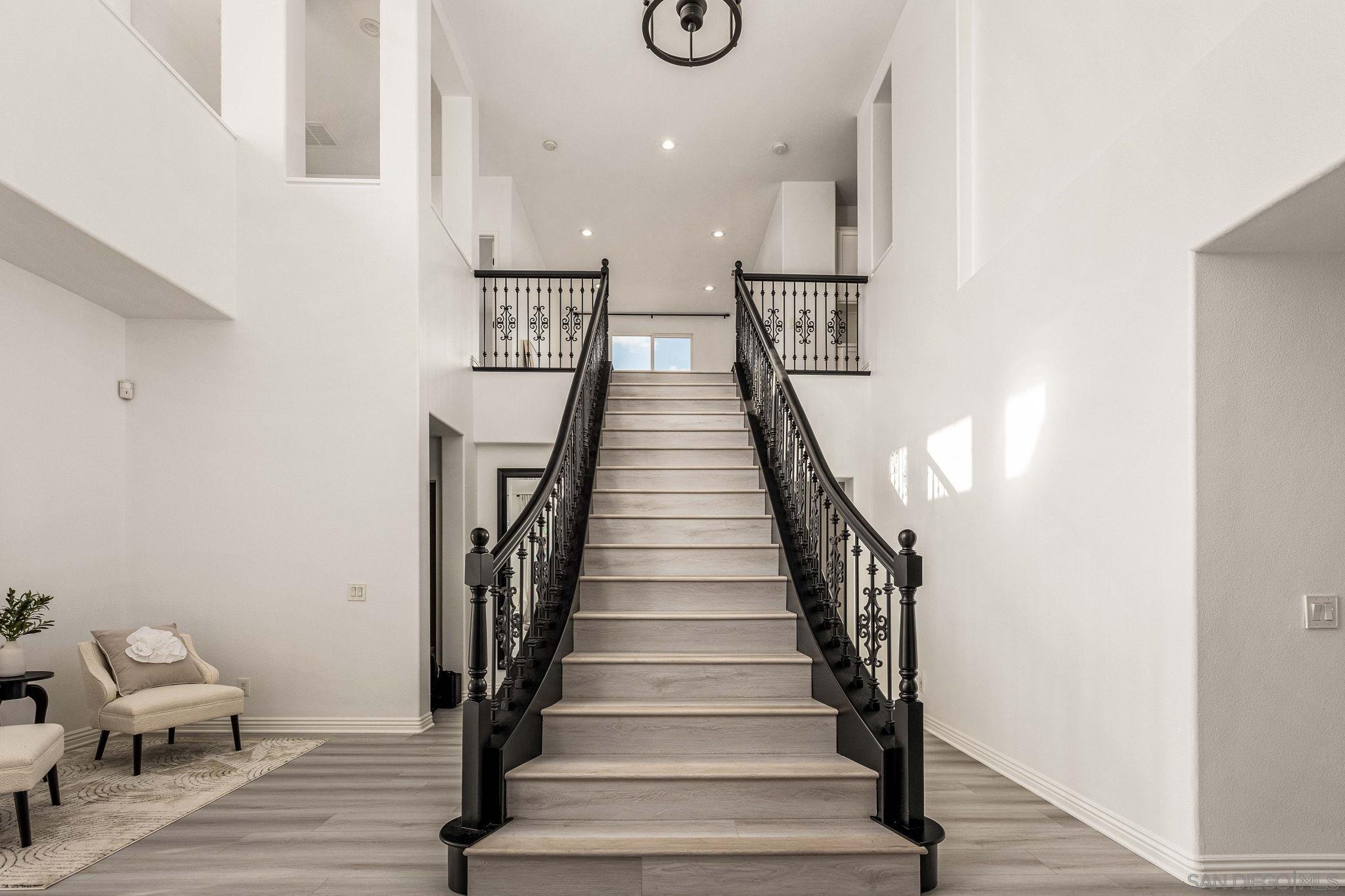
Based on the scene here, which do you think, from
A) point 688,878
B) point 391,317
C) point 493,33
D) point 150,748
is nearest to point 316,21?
point 493,33

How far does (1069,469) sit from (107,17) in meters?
5.36

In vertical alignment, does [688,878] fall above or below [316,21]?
below

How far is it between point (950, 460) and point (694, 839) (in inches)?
133

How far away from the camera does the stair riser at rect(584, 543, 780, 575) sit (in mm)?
5156

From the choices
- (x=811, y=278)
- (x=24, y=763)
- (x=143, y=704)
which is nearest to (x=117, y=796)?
(x=143, y=704)

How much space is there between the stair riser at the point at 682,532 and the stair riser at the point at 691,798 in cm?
213

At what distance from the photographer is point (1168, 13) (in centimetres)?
337

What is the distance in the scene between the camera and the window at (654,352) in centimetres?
1622

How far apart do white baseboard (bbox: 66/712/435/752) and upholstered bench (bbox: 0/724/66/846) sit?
1.86 meters

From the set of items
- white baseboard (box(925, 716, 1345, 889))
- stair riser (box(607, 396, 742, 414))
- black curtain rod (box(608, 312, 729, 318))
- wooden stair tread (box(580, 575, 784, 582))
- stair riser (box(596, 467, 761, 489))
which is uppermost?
black curtain rod (box(608, 312, 729, 318))

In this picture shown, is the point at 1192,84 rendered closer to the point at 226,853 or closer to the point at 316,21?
the point at 226,853

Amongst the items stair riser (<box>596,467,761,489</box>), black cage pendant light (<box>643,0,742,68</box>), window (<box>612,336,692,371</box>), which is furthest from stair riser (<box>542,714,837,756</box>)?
window (<box>612,336,692,371</box>)

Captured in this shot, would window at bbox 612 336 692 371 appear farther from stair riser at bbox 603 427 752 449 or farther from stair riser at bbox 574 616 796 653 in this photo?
stair riser at bbox 574 616 796 653

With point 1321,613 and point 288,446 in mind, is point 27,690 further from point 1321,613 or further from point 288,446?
point 1321,613
